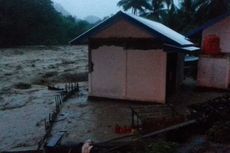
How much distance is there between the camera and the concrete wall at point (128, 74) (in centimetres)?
1401

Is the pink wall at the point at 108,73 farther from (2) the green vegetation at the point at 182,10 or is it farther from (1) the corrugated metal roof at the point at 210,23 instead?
(2) the green vegetation at the point at 182,10

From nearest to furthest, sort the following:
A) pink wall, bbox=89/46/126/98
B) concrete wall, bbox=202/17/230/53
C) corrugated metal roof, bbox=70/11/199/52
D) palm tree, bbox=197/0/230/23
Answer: corrugated metal roof, bbox=70/11/199/52 → pink wall, bbox=89/46/126/98 → concrete wall, bbox=202/17/230/53 → palm tree, bbox=197/0/230/23

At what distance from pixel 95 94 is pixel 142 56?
2.49m

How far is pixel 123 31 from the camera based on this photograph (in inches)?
563

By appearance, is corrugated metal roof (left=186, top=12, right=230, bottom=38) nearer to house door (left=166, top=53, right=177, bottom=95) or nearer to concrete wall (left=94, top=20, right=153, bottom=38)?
house door (left=166, top=53, right=177, bottom=95)

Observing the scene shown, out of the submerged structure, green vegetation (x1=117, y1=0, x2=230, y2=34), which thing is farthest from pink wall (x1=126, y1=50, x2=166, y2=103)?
green vegetation (x1=117, y1=0, x2=230, y2=34)

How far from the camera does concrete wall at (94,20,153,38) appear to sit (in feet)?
45.9

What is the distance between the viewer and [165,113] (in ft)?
35.7

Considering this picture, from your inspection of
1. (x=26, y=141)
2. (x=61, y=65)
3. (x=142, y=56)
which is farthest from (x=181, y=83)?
(x=61, y=65)

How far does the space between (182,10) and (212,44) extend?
2161 cm

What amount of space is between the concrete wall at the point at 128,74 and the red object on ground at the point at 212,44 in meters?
3.44

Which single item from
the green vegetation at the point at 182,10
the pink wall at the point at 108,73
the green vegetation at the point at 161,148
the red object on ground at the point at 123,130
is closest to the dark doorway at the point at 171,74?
the pink wall at the point at 108,73

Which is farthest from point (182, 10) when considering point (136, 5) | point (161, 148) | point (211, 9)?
point (161, 148)

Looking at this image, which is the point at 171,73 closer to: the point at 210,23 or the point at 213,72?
the point at 213,72
